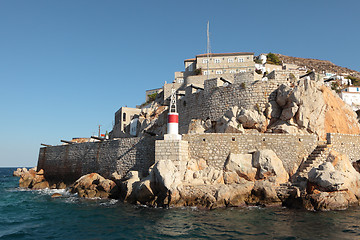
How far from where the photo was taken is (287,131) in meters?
19.2

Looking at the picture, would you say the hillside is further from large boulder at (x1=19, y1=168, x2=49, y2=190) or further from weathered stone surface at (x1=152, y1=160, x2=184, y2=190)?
weathered stone surface at (x1=152, y1=160, x2=184, y2=190)

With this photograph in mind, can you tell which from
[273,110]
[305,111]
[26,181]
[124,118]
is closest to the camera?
[305,111]

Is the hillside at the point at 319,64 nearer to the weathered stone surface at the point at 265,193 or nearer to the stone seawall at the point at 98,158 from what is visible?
the stone seawall at the point at 98,158

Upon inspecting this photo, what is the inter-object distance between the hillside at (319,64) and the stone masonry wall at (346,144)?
53034 mm

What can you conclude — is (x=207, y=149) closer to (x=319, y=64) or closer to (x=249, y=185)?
(x=249, y=185)

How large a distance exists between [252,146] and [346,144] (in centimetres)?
650

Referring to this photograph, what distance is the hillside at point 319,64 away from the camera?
68.7 metres

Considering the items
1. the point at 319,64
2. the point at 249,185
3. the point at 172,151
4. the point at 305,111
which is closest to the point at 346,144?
the point at 305,111

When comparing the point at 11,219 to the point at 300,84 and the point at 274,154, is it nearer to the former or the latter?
the point at 274,154

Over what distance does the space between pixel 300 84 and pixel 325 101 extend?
2490mm

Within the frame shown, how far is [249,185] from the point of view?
15492 millimetres

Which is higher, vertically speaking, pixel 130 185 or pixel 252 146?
pixel 252 146

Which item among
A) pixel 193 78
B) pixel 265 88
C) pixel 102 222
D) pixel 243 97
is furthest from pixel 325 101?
pixel 193 78

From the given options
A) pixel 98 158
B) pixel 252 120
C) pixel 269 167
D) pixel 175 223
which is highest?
pixel 252 120
